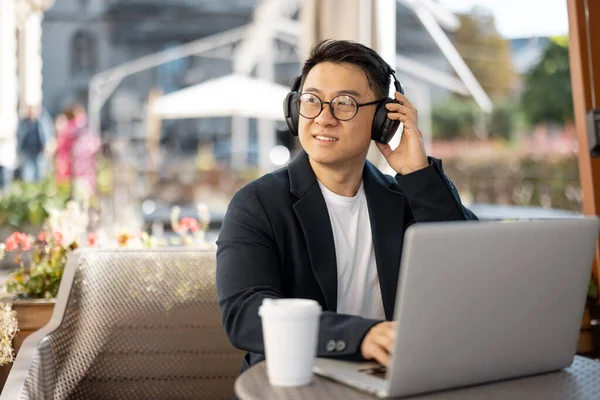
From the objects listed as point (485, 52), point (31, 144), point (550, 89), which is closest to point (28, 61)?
point (31, 144)

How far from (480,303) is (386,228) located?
2.65 ft

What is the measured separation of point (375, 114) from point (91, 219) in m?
3.82

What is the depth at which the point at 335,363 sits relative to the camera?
1707mm

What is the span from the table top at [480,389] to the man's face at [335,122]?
670 millimetres

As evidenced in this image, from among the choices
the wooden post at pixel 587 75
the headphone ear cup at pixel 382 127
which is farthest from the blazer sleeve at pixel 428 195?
the wooden post at pixel 587 75

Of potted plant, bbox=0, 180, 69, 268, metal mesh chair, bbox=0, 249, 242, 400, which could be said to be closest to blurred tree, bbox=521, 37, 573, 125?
potted plant, bbox=0, 180, 69, 268

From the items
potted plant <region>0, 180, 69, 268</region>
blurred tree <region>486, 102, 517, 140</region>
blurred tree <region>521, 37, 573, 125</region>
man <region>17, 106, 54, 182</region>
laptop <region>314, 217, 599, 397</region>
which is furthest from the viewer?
blurred tree <region>486, 102, 517, 140</region>

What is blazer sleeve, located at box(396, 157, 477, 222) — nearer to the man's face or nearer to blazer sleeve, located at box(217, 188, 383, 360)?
the man's face

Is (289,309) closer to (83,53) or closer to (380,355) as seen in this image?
(380,355)

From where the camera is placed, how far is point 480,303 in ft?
4.88

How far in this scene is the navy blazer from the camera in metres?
2.04

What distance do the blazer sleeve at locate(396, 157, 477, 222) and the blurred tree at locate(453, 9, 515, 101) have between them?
19822 millimetres

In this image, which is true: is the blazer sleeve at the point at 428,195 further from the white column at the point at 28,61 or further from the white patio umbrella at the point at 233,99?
the white column at the point at 28,61

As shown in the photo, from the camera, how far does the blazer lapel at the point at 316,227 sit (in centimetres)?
216
